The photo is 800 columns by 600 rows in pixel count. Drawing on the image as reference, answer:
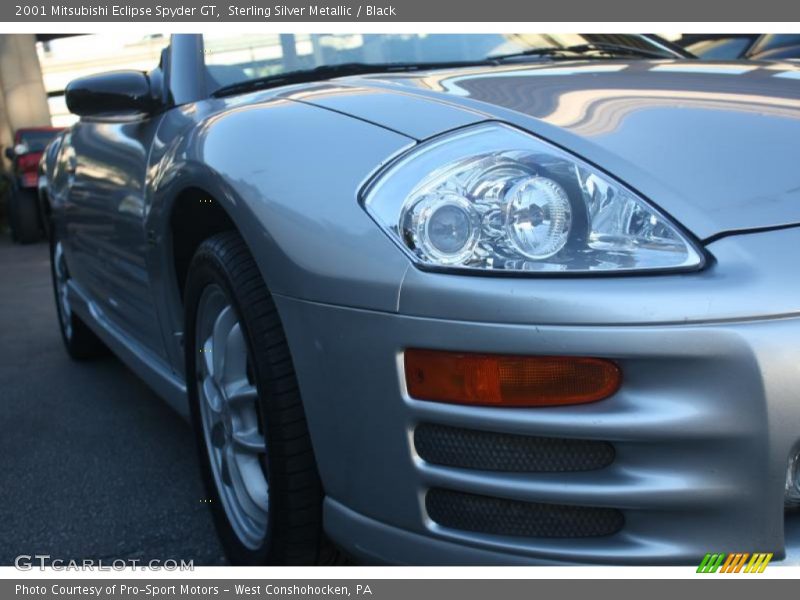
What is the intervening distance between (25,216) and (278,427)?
10.7 metres

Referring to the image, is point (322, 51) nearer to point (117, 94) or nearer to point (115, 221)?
point (117, 94)

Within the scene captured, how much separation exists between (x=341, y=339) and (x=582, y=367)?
1.36 ft

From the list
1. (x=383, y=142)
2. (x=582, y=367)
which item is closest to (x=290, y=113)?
(x=383, y=142)

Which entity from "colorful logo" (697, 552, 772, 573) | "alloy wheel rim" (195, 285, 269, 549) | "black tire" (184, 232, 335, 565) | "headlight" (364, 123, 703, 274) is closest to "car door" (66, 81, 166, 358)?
"alloy wheel rim" (195, 285, 269, 549)

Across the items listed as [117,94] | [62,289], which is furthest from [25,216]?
[117,94]

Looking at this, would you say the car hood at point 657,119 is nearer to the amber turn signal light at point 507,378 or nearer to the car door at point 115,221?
the amber turn signal light at point 507,378

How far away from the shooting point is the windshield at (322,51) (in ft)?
9.13

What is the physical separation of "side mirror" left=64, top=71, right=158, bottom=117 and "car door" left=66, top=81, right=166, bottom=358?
5 cm

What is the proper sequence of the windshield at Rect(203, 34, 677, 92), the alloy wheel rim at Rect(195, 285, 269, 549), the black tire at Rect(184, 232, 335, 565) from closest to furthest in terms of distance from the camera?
1. the black tire at Rect(184, 232, 335, 565)
2. the alloy wheel rim at Rect(195, 285, 269, 549)
3. the windshield at Rect(203, 34, 677, 92)

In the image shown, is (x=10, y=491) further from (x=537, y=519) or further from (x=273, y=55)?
(x=537, y=519)

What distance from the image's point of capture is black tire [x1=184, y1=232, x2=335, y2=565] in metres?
1.86

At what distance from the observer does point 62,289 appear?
15.0 feet

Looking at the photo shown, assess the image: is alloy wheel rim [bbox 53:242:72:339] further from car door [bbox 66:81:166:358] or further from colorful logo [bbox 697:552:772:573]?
colorful logo [bbox 697:552:772:573]

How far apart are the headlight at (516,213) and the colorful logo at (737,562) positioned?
442 mm
